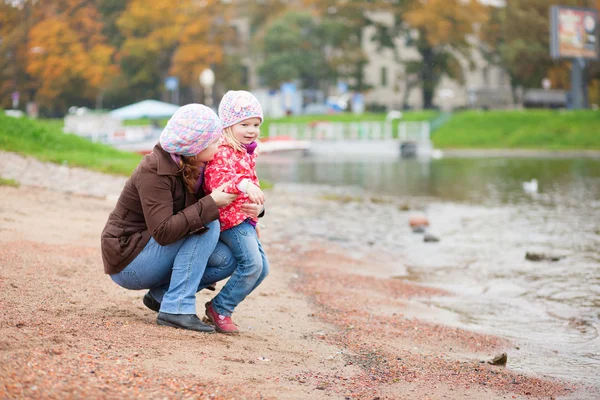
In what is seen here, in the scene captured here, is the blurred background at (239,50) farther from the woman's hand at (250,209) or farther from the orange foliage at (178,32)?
the woman's hand at (250,209)

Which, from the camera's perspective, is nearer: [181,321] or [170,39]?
[181,321]

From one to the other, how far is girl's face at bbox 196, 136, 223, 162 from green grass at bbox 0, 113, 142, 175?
10988 mm

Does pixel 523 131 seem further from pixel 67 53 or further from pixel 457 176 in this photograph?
pixel 67 53

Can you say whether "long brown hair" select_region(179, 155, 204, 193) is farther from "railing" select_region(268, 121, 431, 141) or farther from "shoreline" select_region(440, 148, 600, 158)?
"railing" select_region(268, 121, 431, 141)

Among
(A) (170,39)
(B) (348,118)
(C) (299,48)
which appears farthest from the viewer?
(C) (299,48)

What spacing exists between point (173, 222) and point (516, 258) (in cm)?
721

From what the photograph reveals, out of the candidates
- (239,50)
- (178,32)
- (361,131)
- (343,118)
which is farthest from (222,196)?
(239,50)

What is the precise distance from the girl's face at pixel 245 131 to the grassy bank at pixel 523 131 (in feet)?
128

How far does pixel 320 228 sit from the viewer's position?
13406mm

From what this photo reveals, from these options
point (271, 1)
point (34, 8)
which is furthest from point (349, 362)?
point (271, 1)

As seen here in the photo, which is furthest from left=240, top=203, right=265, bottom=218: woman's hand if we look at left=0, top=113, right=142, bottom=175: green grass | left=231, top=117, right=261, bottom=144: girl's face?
left=0, top=113, right=142, bottom=175: green grass

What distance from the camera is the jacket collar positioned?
4.82m

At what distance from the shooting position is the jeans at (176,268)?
4.99 m

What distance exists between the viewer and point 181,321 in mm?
5027
